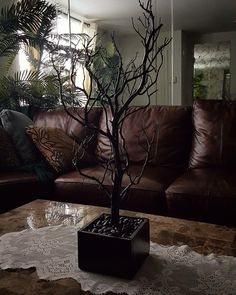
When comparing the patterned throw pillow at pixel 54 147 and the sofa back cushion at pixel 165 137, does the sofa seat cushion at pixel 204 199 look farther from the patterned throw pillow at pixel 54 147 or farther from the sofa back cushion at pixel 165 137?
the patterned throw pillow at pixel 54 147

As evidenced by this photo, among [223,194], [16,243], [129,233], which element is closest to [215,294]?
[129,233]

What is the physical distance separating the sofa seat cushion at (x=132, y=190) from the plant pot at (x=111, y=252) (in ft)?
2.48

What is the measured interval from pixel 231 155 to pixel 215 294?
4.36 feet

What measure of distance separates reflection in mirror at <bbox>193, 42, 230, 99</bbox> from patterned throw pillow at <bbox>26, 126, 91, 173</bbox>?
276 cm

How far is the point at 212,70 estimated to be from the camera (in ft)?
13.8

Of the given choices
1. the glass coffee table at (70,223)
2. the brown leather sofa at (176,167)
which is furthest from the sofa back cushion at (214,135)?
the glass coffee table at (70,223)

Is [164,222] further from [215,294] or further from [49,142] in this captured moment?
[49,142]

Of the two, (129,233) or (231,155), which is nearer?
(129,233)

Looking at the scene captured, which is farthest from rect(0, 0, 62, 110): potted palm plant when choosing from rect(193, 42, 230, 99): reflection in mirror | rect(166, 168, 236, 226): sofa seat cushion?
rect(193, 42, 230, 99): reflection in mirror

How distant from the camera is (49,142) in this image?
1959mm

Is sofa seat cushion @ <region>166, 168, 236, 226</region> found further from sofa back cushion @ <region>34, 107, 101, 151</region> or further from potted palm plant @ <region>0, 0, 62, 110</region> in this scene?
potted palm plant @ <region>0, 0, 62, 110</region>

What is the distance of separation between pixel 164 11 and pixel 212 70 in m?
1.06


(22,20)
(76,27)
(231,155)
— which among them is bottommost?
(231,155)

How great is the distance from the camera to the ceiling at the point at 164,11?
3.70 m
